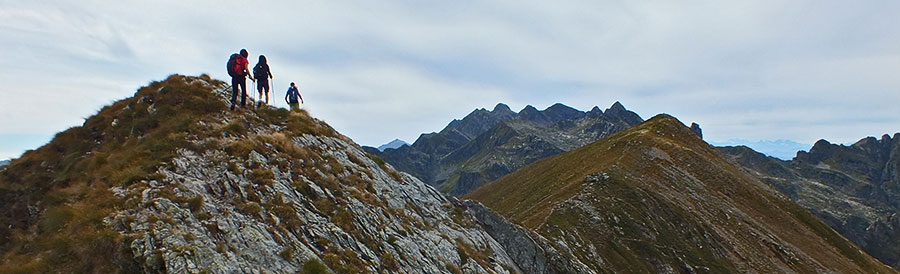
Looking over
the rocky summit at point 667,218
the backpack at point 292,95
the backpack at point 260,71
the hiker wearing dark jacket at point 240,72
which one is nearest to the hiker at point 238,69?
the hiker wearing dark jacket at point 240,72

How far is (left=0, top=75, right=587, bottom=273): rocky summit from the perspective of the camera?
1313 cm

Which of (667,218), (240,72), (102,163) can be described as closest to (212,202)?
(102,163)

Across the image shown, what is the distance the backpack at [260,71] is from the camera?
25812 millimetres

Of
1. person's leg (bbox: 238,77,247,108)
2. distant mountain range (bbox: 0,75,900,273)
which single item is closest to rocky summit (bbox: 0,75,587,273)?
distant mountain range (bbox: 0,75,900,273)

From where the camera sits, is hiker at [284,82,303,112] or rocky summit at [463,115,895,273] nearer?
hiker at [284,82,303,112]

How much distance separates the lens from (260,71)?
85.0 ft

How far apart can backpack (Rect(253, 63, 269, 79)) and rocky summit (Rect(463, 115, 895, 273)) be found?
34524mm

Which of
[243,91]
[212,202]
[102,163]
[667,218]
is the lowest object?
[667,218]

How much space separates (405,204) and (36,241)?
17.0m

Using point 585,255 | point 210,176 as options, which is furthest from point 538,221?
point 210,176

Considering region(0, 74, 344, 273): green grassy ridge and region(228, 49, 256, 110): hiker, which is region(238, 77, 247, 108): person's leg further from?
region(0, 74, 344, 273): green grassy ridge

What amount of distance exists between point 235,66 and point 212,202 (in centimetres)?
1079

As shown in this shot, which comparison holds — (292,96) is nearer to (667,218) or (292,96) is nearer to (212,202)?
(212,202)

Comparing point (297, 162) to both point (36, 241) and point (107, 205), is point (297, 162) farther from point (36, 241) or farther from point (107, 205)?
point (36, 241)
